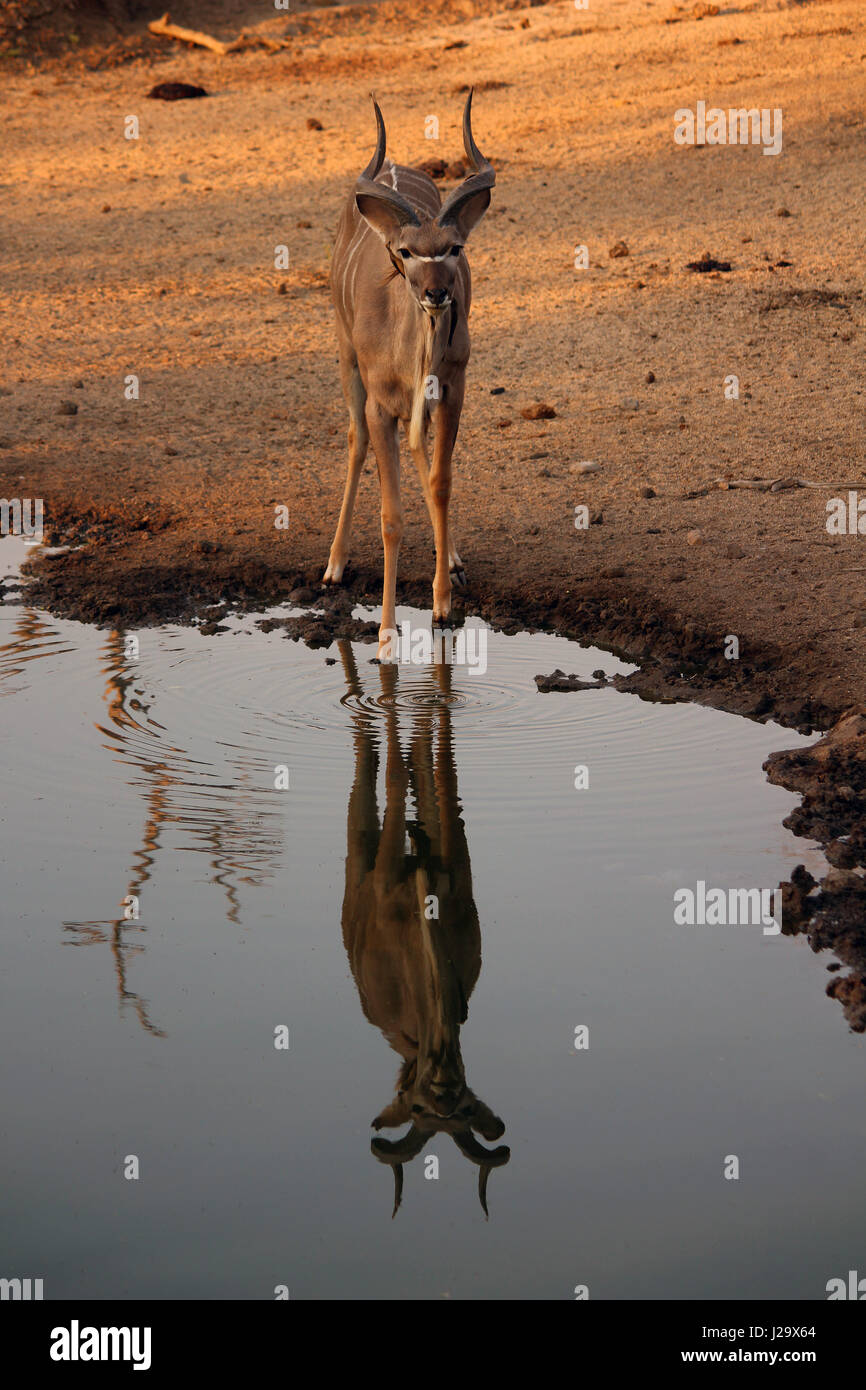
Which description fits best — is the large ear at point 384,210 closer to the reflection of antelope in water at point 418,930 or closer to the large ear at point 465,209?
the large ear at point 465,209

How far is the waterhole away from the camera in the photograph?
3.19 m

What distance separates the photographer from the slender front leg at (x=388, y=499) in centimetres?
663

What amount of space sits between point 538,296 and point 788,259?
184 centimetres

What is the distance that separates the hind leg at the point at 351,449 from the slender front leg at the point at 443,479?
2.75 ft

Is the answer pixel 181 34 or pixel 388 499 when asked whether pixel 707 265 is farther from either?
pixel 181 34

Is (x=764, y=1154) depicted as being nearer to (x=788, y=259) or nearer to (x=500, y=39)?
(x=788, y=259)

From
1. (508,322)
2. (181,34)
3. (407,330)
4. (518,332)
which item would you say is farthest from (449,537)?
(181,34)

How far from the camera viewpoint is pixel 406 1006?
4098 millimetres

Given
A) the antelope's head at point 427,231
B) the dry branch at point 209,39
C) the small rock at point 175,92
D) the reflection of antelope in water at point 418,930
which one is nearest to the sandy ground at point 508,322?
the dry branch at point 209,39

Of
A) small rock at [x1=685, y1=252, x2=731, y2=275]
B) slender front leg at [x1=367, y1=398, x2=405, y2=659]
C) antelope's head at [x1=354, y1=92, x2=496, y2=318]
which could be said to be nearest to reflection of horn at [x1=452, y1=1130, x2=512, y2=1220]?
antelope's head at [x1=354, y1=92, x2=496, y2=318]

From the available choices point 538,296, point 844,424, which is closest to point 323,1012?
point 844,424

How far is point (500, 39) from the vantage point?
17922mm

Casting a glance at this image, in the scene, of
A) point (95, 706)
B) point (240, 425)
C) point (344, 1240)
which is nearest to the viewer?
point (344, 1240)

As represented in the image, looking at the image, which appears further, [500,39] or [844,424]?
[500,39]
